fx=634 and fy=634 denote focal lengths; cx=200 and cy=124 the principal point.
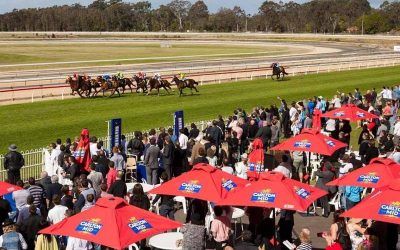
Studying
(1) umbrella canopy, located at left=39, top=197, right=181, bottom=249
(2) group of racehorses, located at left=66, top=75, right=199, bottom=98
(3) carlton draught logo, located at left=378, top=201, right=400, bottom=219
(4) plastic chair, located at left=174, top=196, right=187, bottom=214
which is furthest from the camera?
(2) group of racehorses, located at left=66, top=75, right=199, bottom=98

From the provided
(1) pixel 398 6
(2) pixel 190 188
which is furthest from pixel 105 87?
(1) pixel 398 6

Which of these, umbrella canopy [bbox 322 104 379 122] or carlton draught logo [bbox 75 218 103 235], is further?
umbrella canopy [bbox 322 104 379 122]

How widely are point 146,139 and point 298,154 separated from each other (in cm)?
435

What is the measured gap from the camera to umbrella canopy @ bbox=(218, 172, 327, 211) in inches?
395

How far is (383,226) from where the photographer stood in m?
10.3

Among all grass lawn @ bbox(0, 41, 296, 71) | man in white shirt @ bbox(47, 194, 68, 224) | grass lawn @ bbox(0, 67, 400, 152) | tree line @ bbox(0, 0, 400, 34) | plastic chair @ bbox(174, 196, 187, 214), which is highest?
tree line @ bbox(0, 0, 400, 34)

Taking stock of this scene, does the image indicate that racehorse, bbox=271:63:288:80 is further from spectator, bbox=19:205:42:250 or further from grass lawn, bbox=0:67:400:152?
spectator, bbox=19:205:42:250

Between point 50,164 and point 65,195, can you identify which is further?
point 50,164

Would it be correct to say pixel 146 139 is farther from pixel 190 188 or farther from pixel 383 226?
pixel 383 226

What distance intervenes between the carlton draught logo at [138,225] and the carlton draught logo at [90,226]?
0.42 meters

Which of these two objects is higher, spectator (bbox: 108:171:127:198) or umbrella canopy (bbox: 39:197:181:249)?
umbrella canopy (bbox: 39:197:181:249)

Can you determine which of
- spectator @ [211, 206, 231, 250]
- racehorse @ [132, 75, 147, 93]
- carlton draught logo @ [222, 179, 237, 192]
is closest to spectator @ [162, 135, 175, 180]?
carlton draught logo @ [222, 179, 237, 192]

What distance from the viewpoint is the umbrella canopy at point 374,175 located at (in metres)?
11.4

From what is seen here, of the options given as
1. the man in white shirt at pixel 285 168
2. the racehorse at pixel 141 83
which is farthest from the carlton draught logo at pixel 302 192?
the racehorse at pixel 141 83
